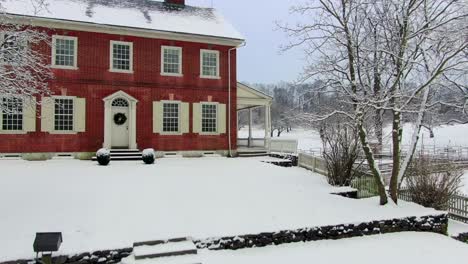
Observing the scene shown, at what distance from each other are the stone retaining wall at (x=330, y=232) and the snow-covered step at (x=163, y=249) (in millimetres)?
269

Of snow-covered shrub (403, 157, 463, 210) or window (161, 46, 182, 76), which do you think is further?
window (161, 46, 182, 76)

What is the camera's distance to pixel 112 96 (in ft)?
58.1

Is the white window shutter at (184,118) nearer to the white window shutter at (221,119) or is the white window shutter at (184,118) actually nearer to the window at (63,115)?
the white window shutter at (221,119)

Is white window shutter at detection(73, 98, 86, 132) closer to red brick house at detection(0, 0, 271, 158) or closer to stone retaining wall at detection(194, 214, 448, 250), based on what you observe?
red brick house at detection(0, 0, 271, 158)

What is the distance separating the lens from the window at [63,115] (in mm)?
16969

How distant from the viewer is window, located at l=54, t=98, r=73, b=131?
55.7ft

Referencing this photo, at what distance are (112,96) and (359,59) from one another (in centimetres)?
1200

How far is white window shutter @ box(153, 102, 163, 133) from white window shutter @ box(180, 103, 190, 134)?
41.3 inches

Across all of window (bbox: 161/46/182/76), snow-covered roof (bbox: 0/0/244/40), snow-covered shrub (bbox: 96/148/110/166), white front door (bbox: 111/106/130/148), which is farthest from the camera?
window (bbox: 161/46/182/76)

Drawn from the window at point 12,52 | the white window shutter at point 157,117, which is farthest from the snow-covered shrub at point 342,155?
the window at point 12,52

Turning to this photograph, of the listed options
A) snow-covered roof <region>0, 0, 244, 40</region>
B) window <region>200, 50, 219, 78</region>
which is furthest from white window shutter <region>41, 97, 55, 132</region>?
window <region>200, 50, 219, 78</region>

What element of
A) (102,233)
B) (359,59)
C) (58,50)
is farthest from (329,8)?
(58,50)

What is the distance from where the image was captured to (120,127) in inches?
715

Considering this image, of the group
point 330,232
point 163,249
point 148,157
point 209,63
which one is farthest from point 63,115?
point 330,232
